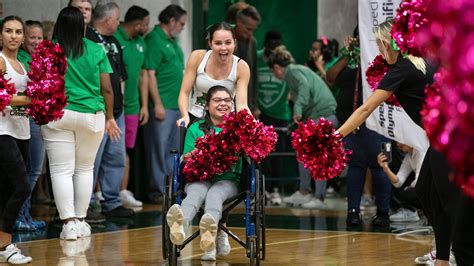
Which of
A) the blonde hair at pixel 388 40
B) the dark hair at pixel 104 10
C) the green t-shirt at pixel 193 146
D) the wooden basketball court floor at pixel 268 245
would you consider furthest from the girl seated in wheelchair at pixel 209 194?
the dark hair at pixel 104 10

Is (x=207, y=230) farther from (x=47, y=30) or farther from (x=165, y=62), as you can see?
(x=165, y=62)

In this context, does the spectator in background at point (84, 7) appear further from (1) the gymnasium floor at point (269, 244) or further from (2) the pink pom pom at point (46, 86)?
(1) the gymnasium floor at point (269, 244)

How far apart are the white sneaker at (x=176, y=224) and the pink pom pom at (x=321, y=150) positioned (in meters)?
0.94

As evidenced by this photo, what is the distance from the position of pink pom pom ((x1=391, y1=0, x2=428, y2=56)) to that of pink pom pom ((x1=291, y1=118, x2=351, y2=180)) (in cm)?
79

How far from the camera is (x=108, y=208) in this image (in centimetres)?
996

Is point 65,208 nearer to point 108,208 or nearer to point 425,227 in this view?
point 108,208

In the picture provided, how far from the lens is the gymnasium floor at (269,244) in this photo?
700cm

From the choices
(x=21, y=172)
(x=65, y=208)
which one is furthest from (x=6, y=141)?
(x=65, y=208)

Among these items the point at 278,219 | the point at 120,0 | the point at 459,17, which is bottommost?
the point at 278,219

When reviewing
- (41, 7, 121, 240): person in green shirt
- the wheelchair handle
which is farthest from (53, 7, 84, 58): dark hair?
the wheelchair handle

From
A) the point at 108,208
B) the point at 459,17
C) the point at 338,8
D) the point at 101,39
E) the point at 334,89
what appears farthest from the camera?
the point at 338,8

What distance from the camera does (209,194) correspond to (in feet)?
21.4

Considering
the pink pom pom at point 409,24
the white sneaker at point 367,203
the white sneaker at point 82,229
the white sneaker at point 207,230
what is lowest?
the white sneaker at point 367,203

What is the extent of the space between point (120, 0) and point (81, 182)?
3727 mm
